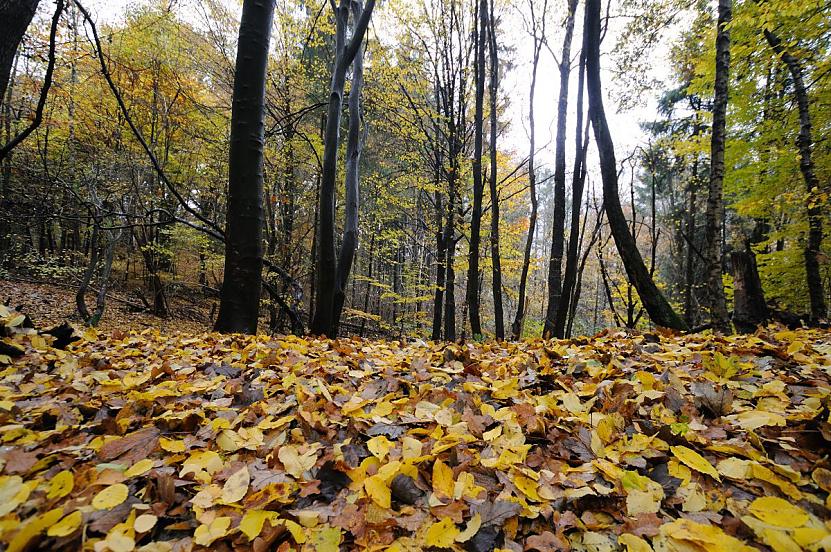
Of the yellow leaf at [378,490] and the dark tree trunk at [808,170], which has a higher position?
the dark tree trunk at [808,170]

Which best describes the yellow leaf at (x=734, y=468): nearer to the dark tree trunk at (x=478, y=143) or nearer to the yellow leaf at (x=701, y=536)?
the yellow leaf at (x=701, y=536)

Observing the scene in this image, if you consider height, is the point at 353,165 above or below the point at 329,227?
above

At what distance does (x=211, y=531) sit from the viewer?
81 centimetres

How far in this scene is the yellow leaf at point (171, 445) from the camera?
43.6 inches

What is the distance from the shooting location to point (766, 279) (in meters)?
7.68

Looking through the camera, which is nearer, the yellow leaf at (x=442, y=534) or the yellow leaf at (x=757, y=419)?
the yellow leaf at (x=442, y=534)

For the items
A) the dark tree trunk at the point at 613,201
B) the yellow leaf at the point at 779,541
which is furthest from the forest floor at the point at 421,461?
the dark tree trunk at the point at 613,201

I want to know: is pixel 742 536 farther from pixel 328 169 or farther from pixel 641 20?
pixel 641 20

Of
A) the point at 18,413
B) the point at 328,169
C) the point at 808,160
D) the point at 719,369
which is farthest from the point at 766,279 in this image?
the point at 18,413

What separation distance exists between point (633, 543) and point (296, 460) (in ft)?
2.73

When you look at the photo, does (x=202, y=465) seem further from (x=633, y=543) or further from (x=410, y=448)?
(x=633, y=543)

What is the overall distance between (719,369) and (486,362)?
1118mm

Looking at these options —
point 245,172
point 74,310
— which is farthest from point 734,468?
point 74,310

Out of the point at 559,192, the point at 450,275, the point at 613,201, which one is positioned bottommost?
the point at 450,275
